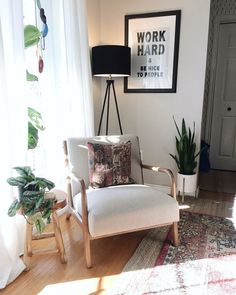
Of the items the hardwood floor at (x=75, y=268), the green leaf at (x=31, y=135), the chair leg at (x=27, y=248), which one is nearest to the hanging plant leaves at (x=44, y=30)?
the green leaf at (x=31, y=135)

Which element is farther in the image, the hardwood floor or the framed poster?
the framed poster

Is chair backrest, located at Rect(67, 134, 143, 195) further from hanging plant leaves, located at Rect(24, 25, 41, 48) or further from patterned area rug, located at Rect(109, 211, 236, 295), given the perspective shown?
hanging plant leaves, located at Rect(24, 25, 41, 48)

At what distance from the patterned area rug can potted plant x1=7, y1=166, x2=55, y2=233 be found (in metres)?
0.66

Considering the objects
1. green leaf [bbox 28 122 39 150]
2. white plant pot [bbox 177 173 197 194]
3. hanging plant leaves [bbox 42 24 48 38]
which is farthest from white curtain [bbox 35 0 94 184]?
white plant pot [bbox 177 173 197 194]

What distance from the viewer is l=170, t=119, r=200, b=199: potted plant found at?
290 centimetres

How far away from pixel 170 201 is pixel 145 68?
5.64 feet

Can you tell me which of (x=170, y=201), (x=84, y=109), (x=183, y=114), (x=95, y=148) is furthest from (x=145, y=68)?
(x=170, y=201)

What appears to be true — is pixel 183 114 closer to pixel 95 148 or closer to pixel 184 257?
pixel 95 148

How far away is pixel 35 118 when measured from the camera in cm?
214

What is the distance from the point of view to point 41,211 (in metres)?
1.69

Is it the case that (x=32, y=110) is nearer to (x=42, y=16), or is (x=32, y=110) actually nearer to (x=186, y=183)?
(x=42, y=16)

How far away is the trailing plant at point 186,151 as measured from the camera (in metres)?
2.89

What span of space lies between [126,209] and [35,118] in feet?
3.37

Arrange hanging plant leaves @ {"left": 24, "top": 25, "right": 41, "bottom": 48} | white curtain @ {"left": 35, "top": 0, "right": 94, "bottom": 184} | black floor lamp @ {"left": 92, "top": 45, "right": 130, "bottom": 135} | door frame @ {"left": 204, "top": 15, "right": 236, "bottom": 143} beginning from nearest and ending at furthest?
1. hanging plant leaves @ {"left": 24, "top": 25, "right": 41, "bottom": 48}
2. white curtain @ {"left": 35, "top": 0, "right": 94, "bottom": 184}
3. black floor lamp @ {"left": 92, "top": 45, "right": 130, "bottom": 135}
4. door frame @ {"left": 204, "top": 15, "right": 236, "bottom": 143}
